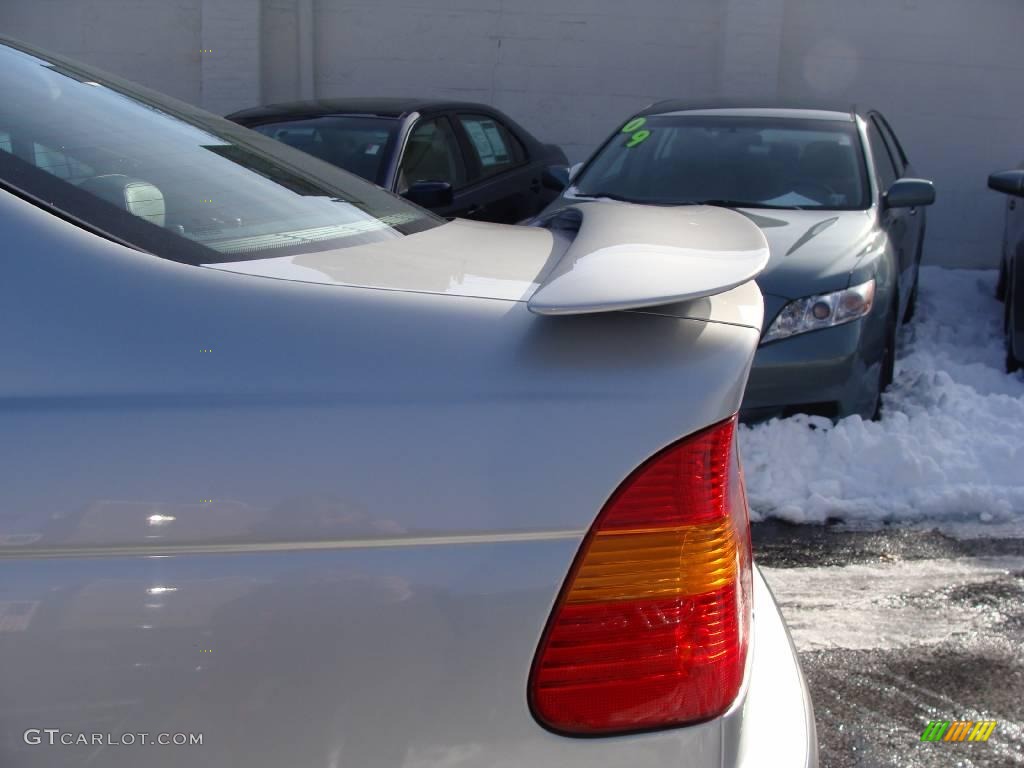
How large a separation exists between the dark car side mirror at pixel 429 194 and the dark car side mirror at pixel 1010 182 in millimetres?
3111

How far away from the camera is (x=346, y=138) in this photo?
6047 mm

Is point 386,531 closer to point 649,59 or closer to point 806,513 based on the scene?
point 806,513

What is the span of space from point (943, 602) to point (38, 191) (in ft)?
9.94

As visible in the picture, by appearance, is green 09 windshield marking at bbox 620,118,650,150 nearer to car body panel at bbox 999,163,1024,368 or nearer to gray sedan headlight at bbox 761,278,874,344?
gray sedan headlight at bbox 761,278,874,344

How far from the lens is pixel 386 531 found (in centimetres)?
125

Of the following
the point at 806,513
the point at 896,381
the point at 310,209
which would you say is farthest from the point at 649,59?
the point at 310,209

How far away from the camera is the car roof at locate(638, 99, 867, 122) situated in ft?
19.3

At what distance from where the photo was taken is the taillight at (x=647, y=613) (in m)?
1.28

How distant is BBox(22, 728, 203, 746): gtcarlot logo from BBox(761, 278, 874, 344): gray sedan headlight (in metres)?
3.44

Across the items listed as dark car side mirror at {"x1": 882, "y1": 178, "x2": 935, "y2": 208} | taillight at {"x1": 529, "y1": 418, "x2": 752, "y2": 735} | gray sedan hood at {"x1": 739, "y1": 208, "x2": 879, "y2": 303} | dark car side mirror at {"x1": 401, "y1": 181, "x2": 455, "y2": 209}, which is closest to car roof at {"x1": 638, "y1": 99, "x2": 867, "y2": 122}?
dark car side mirror at {"x1": 882, "y1": 178, "x2": 935, "y2": 208}

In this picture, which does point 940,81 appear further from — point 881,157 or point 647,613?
point 647,613

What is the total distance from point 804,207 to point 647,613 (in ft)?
13.8

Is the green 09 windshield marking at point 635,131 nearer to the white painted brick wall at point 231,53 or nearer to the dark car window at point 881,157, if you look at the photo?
the dark car window at point 881,157

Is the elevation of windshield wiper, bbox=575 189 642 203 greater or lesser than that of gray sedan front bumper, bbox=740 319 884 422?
greater
